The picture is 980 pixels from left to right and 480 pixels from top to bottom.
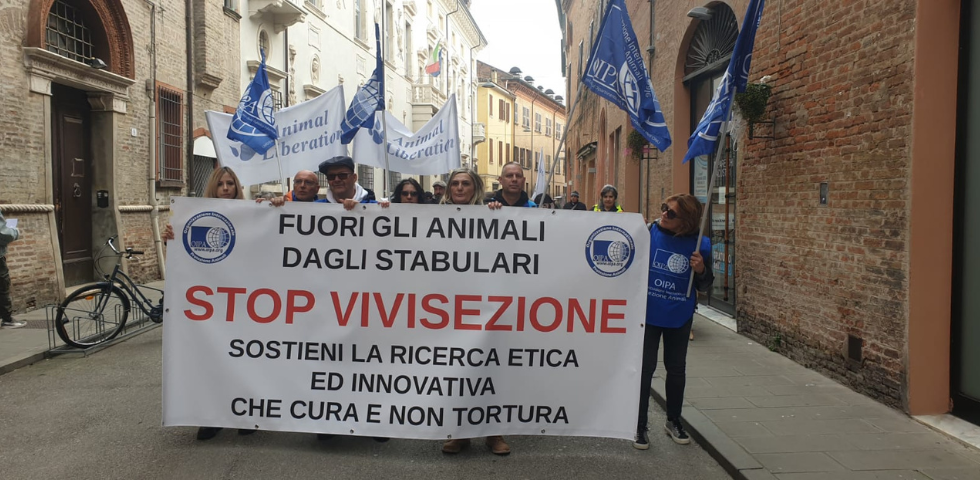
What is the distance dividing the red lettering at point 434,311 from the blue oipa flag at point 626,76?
213 cm

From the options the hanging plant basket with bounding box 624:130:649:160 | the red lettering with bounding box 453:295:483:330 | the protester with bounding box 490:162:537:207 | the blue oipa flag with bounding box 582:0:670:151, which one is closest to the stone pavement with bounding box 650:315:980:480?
the red lettering with bounding box 453:295:483:330

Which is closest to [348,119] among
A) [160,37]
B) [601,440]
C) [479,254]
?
[479,254]

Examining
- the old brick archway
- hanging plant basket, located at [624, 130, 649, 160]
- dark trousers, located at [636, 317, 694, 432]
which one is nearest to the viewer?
dark trousers, located at [636, 317, 694, 432]

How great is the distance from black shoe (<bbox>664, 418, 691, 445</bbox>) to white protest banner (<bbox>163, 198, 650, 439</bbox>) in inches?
27.5

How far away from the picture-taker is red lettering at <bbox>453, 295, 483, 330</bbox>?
417 centimetres

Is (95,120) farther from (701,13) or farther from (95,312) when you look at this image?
(701,13)

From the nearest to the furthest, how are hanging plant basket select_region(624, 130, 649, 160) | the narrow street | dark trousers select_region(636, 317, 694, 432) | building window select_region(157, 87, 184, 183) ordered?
the narrow street → dark trousers select_region(636, 317, 694, 432) → hanging plant basket select_region(624, 130, 649, 160) → building window select_region(157, 87, 184, 183)

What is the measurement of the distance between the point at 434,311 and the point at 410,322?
0.53ft

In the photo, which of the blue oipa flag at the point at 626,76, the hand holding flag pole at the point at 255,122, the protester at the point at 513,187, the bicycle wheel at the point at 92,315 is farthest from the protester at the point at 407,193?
the bicycle wheel at the point at 92,315

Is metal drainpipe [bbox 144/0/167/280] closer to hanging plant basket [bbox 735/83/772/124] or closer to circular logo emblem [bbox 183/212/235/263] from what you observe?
circular logo emblem [bbox 183/212/235/263]

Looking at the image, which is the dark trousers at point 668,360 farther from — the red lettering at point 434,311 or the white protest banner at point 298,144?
the white protest banner at point 298,144

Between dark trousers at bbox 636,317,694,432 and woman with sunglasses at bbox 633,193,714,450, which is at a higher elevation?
woman with sunglasses at bbox 633,193,714,450

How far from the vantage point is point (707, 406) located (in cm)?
528

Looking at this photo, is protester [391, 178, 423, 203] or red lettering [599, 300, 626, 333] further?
protester [391, 178, 423, 203]
